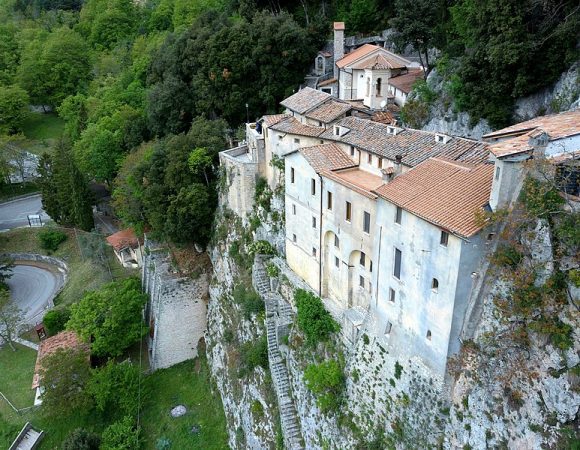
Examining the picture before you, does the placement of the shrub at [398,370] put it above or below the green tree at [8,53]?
below

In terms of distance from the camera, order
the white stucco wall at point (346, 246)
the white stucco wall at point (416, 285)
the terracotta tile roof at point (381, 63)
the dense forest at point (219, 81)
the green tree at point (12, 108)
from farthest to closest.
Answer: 1. the green tree at point (12, 108)
2. the terracotta tile roof at point (381, 63)
3. the dense forest at point (219, 81)
4. the white stucco wall at point (346, 246)
5. the white stucco wall at point (416, 285)

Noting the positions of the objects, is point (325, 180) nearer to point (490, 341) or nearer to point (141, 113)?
point (490, 341)

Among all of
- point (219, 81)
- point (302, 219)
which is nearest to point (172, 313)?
point (302, 219)

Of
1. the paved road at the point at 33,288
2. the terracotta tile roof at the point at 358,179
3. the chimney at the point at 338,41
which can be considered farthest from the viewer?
the paved road at the point at 33,288

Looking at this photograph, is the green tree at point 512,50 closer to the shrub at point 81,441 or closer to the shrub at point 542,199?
the shrub at point 542,199

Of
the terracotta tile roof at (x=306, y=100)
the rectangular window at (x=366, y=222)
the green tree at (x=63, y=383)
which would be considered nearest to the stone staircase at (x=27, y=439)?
the green tree at (x=63, y=383)

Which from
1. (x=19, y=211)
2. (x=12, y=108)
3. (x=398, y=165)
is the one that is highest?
(x=398, y=165)

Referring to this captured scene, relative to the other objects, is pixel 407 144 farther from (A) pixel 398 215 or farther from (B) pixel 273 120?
(B) pixel 273 120
